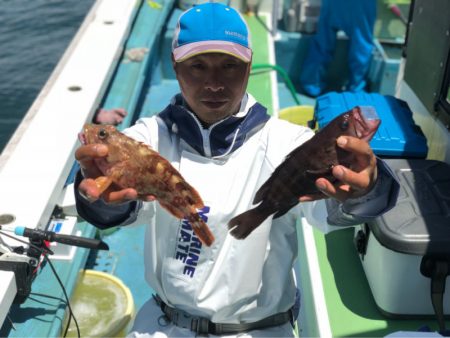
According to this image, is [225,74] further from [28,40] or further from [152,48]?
[28,40]

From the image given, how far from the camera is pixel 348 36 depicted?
6.93 m

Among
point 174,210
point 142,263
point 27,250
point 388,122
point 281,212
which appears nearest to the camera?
point 174,210

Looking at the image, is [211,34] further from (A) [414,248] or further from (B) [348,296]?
(B) [348,296]

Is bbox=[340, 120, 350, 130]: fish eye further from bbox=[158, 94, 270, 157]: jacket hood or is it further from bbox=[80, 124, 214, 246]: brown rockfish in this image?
bbox=[80, 124, 214, 246]: brown rockfish

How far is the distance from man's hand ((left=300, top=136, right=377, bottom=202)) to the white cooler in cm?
80

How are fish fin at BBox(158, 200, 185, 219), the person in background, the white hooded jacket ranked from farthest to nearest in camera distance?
1. the person in background
2. the white hooded jacket
3. fish fin at BBox(158, 200, 185, 219)

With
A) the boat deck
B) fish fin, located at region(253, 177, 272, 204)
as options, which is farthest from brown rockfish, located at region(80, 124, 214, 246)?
the boat deck

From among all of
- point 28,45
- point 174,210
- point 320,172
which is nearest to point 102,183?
point 174,210

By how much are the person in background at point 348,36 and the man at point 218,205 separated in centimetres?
473

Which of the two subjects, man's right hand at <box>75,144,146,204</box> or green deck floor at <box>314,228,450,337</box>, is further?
green deck floor at <box>314,228,450,337</box>

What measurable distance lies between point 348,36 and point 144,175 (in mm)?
5557

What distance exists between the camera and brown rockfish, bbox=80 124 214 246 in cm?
201

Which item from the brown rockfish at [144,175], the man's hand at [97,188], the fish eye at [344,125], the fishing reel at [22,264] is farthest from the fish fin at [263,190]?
the fishing reel at [22,264]

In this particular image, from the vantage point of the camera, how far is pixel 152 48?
6031 millimetres
